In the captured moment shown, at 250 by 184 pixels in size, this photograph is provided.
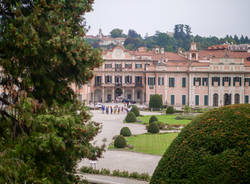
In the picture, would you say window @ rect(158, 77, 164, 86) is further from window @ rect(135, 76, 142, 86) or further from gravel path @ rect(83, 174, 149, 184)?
gravel path @ rect(83, 174, 149, 184)

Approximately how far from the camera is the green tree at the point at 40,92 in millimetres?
6102

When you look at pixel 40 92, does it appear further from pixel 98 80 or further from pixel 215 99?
pixel 98 80

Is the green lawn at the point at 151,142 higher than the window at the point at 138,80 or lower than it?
lower

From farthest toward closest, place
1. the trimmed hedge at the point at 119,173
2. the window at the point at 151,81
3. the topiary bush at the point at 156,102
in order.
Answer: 1. the window at the point at 151,81
2. the topiary bush at the point at 156,102
3. the trimmed hedge at the point at 119,173

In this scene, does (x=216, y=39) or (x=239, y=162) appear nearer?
(x=239, y=162)

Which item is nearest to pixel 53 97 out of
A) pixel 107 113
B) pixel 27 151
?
pixel 27 151

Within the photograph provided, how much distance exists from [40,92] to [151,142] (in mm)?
13429

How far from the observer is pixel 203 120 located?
611 cm

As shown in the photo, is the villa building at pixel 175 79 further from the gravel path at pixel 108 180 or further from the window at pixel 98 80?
the gravel path at pixel 108 180

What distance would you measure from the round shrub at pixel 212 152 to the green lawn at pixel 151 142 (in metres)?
10.8

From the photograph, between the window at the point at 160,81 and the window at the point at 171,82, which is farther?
the window at the point at 160,81

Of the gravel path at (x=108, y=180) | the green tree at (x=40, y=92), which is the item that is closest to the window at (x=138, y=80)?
the gravel path at (x=108, y=180)

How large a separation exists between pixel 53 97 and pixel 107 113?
29470 mm

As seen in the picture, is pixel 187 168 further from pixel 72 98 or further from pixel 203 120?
pixel 72 98
